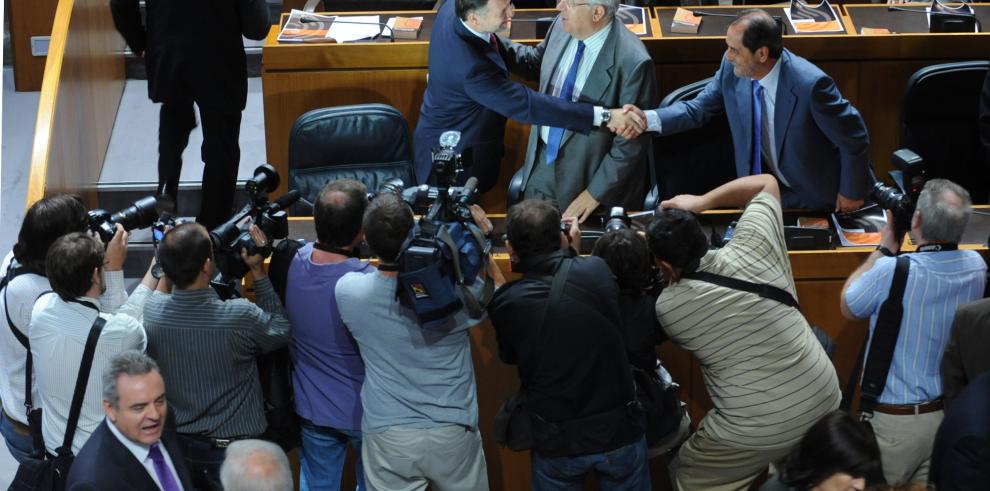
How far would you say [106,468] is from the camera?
3.62 metres

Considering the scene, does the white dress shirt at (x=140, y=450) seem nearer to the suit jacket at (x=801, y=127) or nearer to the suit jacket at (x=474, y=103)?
the suit jacket at (x=474, y=103)

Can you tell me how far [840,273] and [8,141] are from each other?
4602mm

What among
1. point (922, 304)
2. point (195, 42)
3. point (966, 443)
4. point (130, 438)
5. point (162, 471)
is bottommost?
point (162, 471)

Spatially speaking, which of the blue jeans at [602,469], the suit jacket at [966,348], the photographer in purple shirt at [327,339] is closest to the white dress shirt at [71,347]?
the photographer in purple shirt at [327,339]

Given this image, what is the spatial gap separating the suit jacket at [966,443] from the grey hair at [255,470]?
1.67 meters

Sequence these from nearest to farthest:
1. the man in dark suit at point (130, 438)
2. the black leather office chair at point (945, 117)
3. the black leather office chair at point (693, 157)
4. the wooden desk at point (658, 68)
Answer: the man in dark suit at point (130, 438)
the black leather office chair at point (693, 157)
the black leather office chair at point (945, 117)
the wooden desk at point (658, 68)

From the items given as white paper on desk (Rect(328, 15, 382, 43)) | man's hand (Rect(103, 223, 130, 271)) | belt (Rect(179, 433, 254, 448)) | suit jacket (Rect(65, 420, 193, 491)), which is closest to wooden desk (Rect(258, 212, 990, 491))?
man's hand (Rect(103, 223, 130, 271))

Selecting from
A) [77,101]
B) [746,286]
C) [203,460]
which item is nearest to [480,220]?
[746,286]

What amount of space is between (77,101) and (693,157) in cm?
283

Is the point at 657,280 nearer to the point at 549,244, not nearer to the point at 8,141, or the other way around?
the point at 549,244

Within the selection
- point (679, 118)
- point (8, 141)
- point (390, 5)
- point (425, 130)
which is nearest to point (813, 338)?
point (679, 118)

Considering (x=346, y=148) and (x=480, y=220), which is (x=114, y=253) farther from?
(x=346, y=148)

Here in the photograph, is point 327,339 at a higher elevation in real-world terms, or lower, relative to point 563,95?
lower

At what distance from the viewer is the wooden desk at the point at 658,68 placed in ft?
19.6
